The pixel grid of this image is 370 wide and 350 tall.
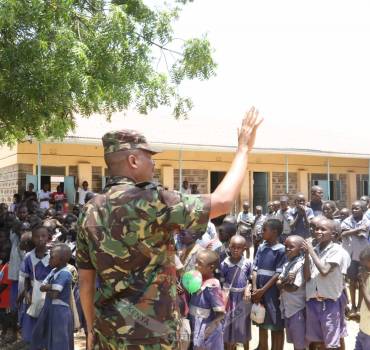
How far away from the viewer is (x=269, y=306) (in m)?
4.98

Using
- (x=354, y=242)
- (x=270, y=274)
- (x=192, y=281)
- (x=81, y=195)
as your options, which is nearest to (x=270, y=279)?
(x=270, y=274)

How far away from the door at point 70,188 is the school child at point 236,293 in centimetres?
942

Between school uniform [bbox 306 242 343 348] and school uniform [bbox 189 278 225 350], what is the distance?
875 mm

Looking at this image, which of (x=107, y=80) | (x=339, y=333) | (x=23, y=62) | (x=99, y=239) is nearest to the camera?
(x=99, y=239)

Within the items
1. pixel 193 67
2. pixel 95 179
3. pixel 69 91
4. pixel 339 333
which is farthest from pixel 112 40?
pixel 95 179

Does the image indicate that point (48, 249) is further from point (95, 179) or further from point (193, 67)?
point (95, 179)

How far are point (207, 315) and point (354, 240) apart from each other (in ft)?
13.7

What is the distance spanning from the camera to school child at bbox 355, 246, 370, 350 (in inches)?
164

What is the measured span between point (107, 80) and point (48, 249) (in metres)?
2.53

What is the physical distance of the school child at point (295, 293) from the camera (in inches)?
184

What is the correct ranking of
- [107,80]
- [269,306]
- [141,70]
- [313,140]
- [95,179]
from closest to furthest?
[269,306]
[107,80]
[141,70]
[95,179]
[313,140]

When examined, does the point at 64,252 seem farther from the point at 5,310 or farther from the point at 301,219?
the point at 301,219

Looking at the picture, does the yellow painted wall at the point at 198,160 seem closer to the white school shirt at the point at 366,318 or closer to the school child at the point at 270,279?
the school child at the point at 270,279

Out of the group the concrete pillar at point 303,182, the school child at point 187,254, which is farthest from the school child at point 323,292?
the concrete pillar at point 303,182
